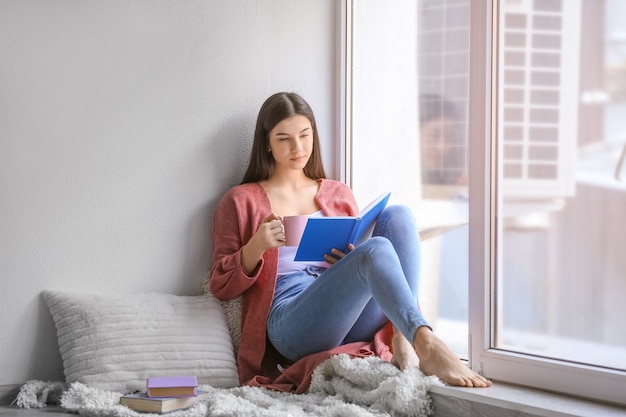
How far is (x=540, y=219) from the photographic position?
7.45ft

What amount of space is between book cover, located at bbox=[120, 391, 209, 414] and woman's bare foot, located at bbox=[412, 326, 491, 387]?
0.63 metres

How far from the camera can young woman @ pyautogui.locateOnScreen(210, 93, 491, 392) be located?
2141 mm

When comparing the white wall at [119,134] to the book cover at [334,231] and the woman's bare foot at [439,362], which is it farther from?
the woman's bare foot at [439,362]

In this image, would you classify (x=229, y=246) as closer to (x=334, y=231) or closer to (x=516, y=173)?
(x=334, y=231)

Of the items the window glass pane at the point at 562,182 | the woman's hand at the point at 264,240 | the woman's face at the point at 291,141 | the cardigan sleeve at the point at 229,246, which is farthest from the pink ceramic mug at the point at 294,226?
the window glass pane at the point at 562,182

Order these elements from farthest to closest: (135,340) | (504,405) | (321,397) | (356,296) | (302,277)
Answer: (302,277), (135,340), (356,296), (321,397), (504,405)

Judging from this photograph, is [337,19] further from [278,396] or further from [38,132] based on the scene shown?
[278,396]

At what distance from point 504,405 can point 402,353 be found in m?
0.36

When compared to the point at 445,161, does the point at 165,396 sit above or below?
below

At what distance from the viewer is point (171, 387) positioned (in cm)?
210

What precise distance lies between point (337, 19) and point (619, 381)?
169cm

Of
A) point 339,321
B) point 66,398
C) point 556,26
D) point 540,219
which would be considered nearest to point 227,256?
point 339,321

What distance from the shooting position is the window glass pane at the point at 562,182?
6.80 feet

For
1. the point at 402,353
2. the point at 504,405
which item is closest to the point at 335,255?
the point at 402,353
